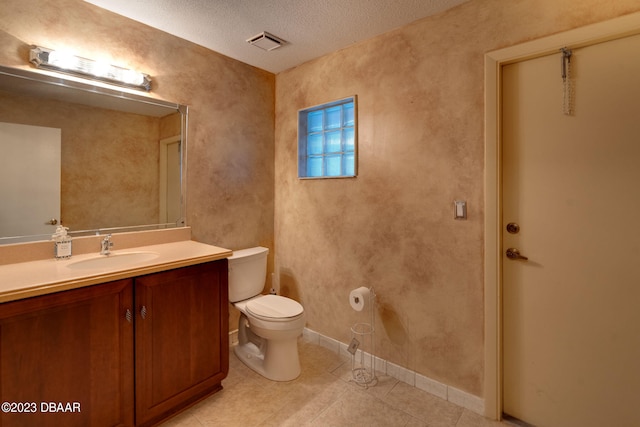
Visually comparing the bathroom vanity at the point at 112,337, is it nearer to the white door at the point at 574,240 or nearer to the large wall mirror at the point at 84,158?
the large wall mirror at the point at 84,158

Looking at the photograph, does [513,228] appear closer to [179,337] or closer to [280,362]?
[280,362]

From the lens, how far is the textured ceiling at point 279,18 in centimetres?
177

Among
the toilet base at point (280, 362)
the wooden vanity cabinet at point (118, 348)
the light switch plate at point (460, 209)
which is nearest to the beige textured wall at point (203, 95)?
the toilet base at point (280, 362)

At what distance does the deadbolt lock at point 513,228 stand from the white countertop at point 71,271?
5.28 ft

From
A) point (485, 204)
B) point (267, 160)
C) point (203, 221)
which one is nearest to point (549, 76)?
A: point (485, 204)

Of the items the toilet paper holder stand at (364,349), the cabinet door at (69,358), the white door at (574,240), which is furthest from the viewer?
the toilet paper holder stand at (364,349)

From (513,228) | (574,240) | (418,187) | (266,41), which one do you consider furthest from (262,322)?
(266,41)

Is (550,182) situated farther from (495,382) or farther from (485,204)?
(495,382)

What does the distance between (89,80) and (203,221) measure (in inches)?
43.4

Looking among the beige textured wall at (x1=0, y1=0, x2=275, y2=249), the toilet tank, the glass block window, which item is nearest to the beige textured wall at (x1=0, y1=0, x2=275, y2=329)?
the beige textured wall at (x1=0, y1=0, x2=275, y2=249)

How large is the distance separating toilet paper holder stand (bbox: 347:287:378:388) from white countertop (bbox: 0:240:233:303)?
1.09 metres

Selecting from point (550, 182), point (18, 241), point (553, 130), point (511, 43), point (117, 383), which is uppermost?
point (511, 43)

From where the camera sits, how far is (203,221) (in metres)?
2.33

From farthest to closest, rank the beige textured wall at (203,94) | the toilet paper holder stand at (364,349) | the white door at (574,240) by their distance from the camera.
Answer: the toilet paper holder stand at (364,349)
the beige textured wall at (203,94)
the white door at (574,240)
